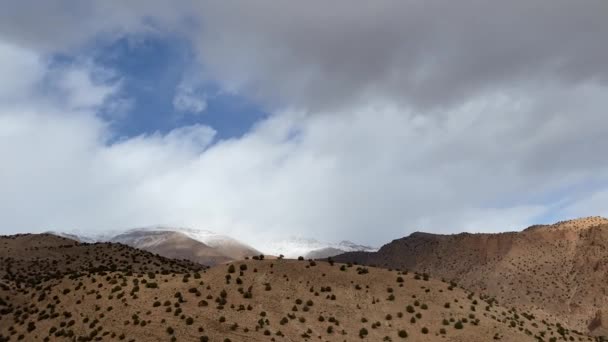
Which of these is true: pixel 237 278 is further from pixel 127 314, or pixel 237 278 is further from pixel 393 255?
pixel 393 255

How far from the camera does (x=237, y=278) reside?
4344 centimetres

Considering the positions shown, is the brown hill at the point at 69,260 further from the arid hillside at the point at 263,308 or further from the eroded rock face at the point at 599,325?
the eroded rock face at the point at 599,325

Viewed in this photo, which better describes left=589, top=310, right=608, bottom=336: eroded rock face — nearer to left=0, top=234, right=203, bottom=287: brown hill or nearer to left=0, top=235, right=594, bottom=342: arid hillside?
left=0, top=235, right=594, bottom=342: arid hillside

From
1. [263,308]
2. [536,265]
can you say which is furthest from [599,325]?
[263,308]

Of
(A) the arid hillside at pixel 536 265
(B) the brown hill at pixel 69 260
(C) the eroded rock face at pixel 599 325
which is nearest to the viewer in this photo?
(B) the brown hill at pixel 69 260

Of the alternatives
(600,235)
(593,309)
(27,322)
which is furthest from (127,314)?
(600,235)

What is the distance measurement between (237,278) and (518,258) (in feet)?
332

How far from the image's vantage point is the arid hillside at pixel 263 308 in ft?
121

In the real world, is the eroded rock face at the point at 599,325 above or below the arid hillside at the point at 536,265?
below

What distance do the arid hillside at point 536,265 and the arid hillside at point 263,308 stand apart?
6950cm

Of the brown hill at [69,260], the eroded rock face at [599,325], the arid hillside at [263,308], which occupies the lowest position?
the eroded rock face at [599,325]

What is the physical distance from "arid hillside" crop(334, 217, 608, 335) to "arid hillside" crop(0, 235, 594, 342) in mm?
69503

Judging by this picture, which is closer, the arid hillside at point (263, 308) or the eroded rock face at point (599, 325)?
the arid hillside at point (263, 308)

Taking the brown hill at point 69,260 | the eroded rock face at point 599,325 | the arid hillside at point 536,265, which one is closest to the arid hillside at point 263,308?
the brown hill at point 69,260
